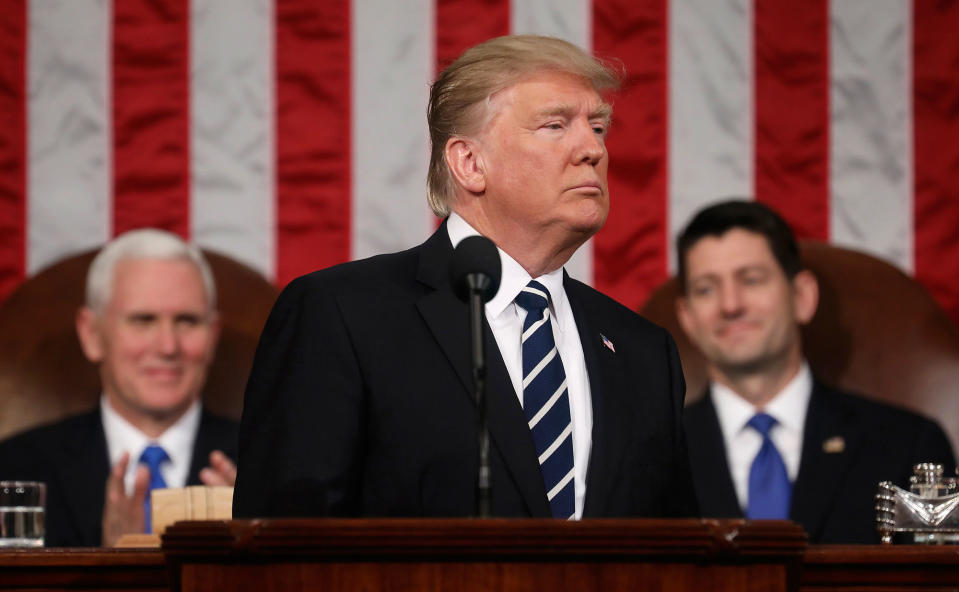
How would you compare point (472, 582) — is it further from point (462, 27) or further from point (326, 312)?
point (462, 27)

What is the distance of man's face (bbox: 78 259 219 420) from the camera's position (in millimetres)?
4094

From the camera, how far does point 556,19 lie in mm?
4520

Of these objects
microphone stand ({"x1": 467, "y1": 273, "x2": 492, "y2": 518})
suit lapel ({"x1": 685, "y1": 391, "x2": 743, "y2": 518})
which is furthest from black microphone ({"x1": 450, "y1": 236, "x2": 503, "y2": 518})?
suit lapel ({"x1": 685, "y1": 391, "x2": 743, "y2": 518})

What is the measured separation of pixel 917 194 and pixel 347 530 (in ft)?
11.5

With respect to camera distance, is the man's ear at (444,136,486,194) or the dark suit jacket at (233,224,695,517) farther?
the man's ear at (444,136,486,194)

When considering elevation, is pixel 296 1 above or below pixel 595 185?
above

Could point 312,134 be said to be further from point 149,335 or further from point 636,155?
point 636,155

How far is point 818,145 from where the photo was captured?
180 inches

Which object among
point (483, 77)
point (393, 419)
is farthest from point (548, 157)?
point (393, 419)

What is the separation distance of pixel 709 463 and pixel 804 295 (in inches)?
25.3

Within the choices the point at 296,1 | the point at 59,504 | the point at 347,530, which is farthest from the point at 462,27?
the point at 347,530

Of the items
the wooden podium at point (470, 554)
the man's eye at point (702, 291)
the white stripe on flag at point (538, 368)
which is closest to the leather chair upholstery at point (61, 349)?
the man's eye at point (702, 291)

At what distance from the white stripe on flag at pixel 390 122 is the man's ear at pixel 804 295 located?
4.00ft

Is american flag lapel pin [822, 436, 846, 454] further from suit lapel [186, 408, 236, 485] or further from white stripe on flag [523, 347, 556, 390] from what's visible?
white stripe on flag [523, 347, 556, 390]
